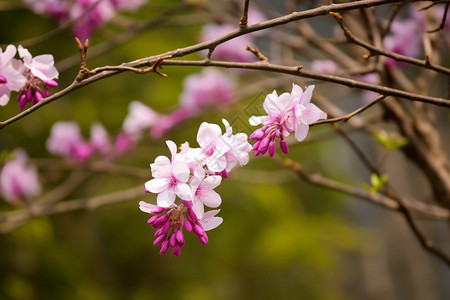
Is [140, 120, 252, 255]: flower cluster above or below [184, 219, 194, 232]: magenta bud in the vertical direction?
above

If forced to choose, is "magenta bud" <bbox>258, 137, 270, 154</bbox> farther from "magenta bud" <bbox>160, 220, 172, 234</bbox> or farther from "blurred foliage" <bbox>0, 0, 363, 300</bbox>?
"blurred foliage" <bbox>0, 0, 363, 300</bbox>

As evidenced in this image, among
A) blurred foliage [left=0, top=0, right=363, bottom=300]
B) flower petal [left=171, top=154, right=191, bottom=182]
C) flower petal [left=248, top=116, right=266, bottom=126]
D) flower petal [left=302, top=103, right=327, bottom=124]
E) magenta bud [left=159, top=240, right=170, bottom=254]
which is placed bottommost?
blurred foliage [left=0, top=0, right=363, bottom=300]

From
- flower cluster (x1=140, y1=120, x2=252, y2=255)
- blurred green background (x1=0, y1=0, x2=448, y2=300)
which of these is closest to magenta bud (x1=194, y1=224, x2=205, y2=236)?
flower cluster (x1=140, y1=120, x2=252, y2=255)

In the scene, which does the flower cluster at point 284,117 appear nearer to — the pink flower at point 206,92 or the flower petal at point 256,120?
the flower petal at point 256,120

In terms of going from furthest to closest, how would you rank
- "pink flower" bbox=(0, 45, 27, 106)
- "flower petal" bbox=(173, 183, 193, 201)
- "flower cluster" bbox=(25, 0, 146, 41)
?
"flower cluster" bbox=(25, 0, 146, 41)
"pink flower" bbox=(0, 45, 27, 106)
"flower petal" bbox=(173, 183, 193, 201)

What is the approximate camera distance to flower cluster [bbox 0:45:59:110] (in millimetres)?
969

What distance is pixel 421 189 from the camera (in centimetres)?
566

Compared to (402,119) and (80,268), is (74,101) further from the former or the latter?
(402,119)

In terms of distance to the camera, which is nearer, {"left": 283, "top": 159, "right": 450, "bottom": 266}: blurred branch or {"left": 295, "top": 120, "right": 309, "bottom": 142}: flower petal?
{"left": 295, "top": 120, "right": 309, "bottom": 142}: flower petal

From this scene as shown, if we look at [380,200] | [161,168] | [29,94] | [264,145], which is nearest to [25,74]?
[29,94]

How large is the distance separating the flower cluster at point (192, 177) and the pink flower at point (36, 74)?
292 mm

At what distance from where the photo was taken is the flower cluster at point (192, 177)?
838 mm

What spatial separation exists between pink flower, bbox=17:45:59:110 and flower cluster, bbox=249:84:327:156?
1.24ft

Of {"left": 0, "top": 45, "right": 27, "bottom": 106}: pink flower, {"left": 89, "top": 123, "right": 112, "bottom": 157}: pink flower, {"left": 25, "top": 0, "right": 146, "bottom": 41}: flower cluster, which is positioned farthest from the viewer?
{"left": 89, "top": 123, "right": 112, "bottom": 157}: pink flower
